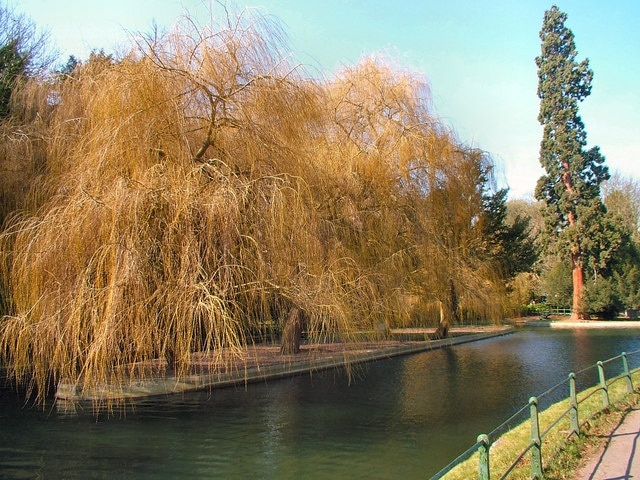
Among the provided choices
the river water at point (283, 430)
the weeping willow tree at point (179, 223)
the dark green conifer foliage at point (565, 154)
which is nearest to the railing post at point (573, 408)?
the river water at point (283, 430)

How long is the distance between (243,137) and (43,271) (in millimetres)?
3678

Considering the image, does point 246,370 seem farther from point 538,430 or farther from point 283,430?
point 538,430

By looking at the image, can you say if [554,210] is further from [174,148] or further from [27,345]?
[27,345]

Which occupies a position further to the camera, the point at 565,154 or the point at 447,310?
the point at 565,154

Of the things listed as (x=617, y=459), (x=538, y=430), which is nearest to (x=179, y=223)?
(x=538, y=430)

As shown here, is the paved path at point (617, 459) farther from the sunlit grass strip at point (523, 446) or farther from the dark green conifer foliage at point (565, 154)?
the dark green conifer foliage at point (565, 154)

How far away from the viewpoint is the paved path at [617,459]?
4.27 m

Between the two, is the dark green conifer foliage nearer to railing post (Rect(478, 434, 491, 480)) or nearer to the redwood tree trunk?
the redwood tree trunk

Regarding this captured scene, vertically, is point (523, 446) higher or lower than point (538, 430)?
lower

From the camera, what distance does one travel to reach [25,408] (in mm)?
9328

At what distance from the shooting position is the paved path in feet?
14.0

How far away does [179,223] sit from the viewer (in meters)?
7.72

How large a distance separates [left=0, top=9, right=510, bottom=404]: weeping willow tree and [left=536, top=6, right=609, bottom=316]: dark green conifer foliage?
75.3 feet

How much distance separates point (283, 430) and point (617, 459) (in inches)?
178
